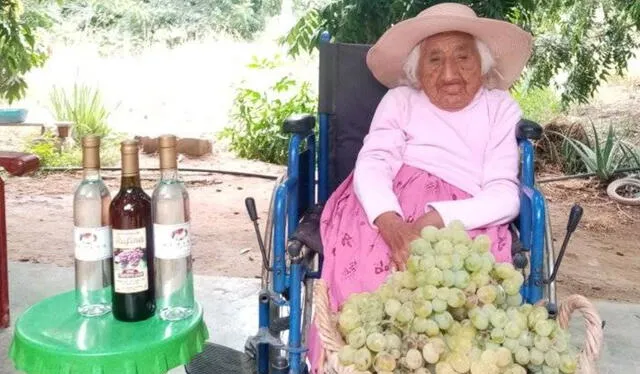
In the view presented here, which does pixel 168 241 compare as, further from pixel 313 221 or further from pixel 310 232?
pixel 313 221

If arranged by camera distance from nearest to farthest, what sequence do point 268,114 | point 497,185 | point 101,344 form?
point 101,344
point 497,185
point 268,114

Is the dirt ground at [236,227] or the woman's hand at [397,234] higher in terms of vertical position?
the woman's hand at [397,234]

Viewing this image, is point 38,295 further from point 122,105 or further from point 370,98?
point 122,105

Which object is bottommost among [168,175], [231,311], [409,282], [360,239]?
[231,311]

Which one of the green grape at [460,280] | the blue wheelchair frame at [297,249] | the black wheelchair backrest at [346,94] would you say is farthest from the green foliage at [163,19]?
the green grape at [460,280]

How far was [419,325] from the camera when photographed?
100 centimetres

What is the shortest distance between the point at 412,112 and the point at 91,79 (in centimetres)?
765

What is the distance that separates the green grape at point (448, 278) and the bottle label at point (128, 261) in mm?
644

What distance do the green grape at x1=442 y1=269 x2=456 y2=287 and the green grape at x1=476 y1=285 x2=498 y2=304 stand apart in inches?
1.8

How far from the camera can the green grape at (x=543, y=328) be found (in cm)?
100

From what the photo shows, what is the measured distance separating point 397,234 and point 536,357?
2.68 feet

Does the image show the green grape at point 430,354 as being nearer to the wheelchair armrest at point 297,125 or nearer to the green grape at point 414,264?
the green grape at point 414,264

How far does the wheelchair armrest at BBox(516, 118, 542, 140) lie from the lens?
1965 mm

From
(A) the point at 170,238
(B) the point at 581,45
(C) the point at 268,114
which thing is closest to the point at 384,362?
(A) the point at 170,238
